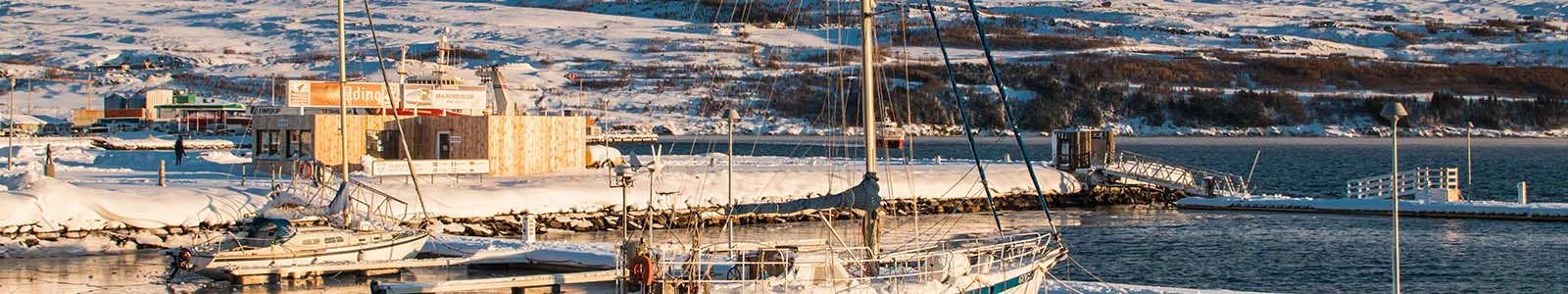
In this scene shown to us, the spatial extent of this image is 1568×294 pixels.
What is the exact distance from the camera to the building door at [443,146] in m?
48.1

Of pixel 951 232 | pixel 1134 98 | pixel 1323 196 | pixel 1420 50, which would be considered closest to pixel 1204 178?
pixel 1323 196

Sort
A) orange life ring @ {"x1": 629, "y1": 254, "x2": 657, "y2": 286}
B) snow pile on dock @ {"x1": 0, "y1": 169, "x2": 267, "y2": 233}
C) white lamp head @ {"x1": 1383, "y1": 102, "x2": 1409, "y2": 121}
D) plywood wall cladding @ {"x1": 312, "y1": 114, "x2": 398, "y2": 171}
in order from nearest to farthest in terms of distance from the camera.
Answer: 1. white lamp head @ {"x1": 1383, "y1": 102, "x2": 1409, "y2": 121}
2. orange life ring @ {"x1": 629, "y1": 254, "x2": 657, "y2": 286}
3. snow pile on dock @ {"x1": 0, "y1": 169, "x2": 267, "y2": 233}
4. plywood wall cladding @ {"x1": 312, "y1": 114, "x2": 398, "y2": 171}

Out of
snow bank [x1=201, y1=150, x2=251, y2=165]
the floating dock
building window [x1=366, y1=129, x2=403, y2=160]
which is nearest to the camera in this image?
the floating dock

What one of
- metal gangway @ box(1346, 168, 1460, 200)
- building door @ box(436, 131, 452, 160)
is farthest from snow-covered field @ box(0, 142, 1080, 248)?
metal gangway @ box(1346, 168, 1460, 200)

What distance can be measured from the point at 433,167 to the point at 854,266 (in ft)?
68.8

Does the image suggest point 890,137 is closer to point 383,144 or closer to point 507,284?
point 383,144

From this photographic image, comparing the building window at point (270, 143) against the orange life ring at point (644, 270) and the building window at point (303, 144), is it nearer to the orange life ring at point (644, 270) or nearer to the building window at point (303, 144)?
the building window at point (303, 144)

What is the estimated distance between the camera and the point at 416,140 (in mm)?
48688

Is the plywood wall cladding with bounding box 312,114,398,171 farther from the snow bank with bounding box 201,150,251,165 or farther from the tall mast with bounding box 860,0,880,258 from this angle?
the tall mast with bounding box 860,0,880,258

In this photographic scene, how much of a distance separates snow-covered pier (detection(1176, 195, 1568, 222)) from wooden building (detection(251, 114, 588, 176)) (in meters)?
17.2

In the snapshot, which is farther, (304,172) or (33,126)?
(33,126)

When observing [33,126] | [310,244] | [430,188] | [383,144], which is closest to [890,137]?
[430,188]

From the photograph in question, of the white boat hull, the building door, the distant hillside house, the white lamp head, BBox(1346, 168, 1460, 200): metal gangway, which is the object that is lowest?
the white boat hull

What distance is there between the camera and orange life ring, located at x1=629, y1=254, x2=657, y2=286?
74.3 ft
